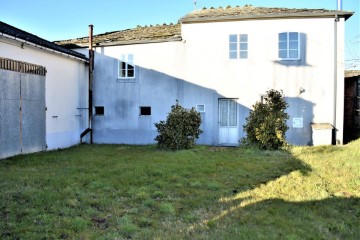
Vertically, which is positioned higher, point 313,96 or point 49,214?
point 313,96

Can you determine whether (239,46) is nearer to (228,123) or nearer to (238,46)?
(238,46)

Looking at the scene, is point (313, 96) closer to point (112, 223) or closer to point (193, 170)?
point (193, 170)

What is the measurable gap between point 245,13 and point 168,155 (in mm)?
8060

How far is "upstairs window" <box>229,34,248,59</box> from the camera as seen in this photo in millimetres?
15523

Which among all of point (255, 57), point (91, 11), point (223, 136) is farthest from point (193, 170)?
point (91, 11)

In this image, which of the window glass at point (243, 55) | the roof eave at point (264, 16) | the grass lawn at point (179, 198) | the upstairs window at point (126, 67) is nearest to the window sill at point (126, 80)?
the upstairs window at point (126, 67)

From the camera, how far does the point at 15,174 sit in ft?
26.9

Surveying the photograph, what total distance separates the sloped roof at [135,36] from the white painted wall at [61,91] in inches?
60.1

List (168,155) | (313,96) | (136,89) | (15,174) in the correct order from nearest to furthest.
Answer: (15,174) → (168,155) → (313,96) → (136,89)

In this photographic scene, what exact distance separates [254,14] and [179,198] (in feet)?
36.7

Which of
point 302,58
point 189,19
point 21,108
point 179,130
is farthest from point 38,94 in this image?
point 302,58

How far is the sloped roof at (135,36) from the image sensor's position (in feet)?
54.0

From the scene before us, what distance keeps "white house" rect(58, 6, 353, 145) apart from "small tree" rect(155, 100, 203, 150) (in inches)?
98.0

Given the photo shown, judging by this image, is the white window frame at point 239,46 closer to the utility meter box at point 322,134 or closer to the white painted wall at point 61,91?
the utility meter box at point 322,134
